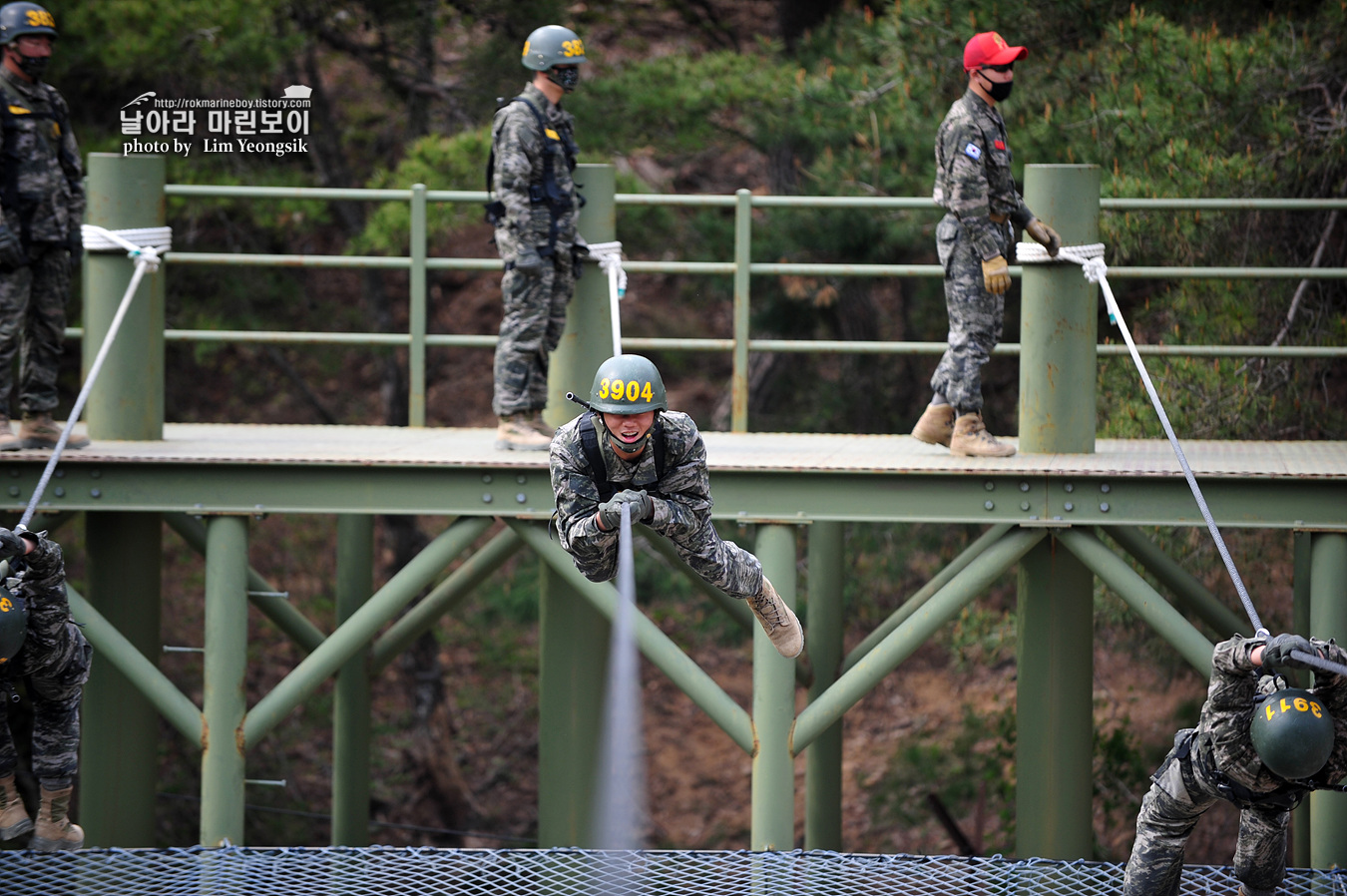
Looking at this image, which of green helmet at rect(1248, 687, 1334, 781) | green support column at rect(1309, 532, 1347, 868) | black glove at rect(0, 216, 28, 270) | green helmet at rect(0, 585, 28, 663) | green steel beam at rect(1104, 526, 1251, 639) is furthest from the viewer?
green steel beam at rect(1104, 526, 1251, 639)

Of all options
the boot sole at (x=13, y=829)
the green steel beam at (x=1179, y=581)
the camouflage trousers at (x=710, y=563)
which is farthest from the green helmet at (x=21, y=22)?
the green steel beam at (x=1179, y=581)

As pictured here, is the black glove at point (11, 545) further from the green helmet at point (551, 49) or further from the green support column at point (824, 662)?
the green support column at point (824, 662)

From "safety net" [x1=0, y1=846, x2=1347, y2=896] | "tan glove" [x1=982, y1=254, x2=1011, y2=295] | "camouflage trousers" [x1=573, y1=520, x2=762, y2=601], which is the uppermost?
"tan glove" [x1=982, y1=254, x2=1011, y2=295]

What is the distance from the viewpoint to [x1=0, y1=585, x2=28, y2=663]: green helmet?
6.14 meters

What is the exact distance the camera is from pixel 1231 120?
1055 cm

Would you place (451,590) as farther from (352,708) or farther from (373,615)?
(373,615)

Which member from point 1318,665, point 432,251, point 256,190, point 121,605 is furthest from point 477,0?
point 1318,665

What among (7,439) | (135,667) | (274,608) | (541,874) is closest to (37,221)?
(7,439)

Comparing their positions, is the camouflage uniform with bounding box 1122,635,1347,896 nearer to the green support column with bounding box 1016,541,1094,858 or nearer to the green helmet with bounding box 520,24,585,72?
the green support column with bounding box 1016,541,1094,858

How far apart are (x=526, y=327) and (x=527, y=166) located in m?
0.72

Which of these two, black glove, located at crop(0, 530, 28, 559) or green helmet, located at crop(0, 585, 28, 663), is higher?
black glove, located at crop(0, 530, 28, 559)

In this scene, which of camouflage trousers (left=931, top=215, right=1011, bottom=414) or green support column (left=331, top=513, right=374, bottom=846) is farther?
green support column (left=331, top=513, right=374, bottom=846)

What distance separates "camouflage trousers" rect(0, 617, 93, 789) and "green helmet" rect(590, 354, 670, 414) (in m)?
2.44

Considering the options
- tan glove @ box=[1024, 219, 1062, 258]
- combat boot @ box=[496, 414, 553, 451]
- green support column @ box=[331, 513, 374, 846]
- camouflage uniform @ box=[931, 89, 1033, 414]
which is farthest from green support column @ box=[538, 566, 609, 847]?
tan glove @ box=[1024, 219, 1062, 258]
